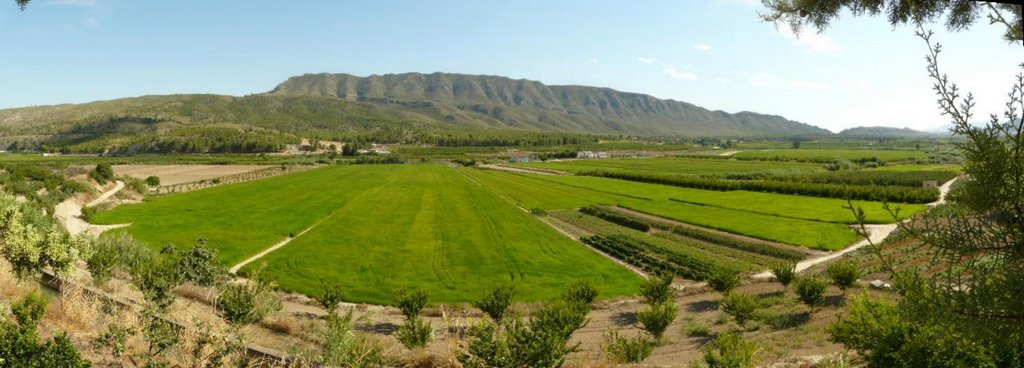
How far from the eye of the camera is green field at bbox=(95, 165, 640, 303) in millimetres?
33250

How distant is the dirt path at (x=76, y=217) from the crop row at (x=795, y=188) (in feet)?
231

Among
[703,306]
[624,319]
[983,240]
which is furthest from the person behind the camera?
[703,306]

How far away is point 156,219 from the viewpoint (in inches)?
2082

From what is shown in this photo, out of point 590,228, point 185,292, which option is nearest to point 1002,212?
point 185,292

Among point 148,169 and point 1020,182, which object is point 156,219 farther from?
point 148,169

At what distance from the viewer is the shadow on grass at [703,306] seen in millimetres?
27325

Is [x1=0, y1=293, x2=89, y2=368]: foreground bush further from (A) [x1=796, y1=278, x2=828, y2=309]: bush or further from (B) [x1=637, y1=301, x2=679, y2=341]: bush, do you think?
(A) [x1=796, y1=278, x2=828, y2=309]: bush

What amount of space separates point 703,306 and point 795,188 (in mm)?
60327

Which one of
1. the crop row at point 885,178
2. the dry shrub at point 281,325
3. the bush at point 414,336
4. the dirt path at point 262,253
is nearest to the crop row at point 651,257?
the bush at point 414,336

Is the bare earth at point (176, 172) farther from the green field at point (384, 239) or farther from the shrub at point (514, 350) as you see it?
the shrub at point (514, 350)

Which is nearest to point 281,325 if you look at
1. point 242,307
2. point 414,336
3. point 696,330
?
point 242,307

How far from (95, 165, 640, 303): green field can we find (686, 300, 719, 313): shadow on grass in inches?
188

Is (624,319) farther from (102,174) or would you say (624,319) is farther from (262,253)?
(102,174)

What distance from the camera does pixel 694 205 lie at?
2702 inches
